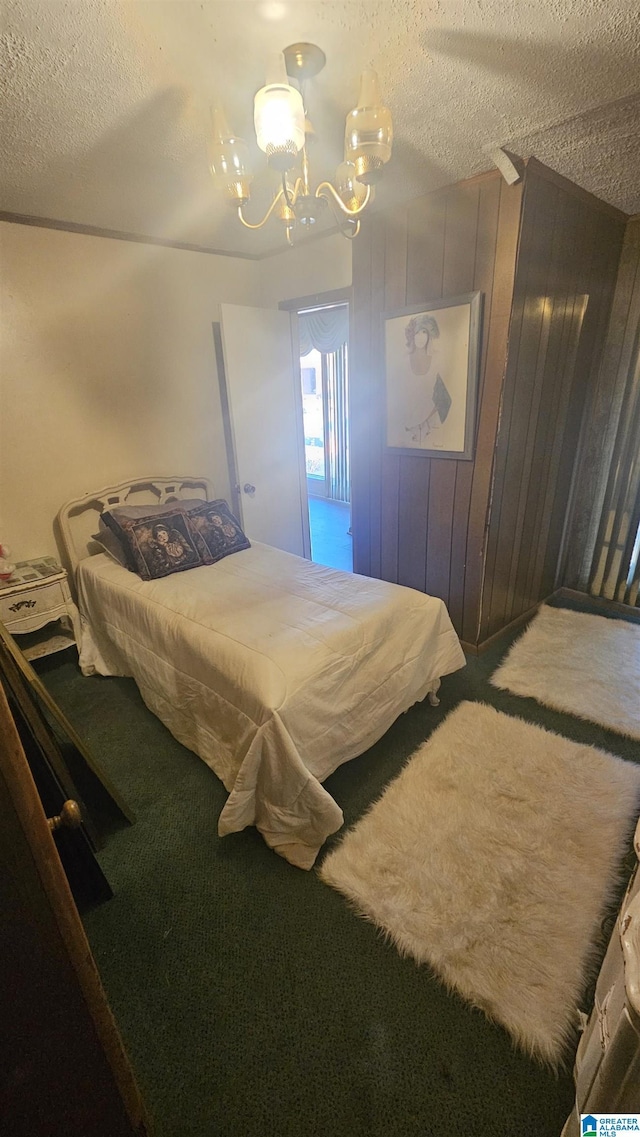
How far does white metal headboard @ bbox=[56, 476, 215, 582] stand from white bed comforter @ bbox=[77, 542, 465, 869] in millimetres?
455

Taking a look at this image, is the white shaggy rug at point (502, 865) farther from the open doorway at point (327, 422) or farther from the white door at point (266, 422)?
the open doorway at point (327, 422)

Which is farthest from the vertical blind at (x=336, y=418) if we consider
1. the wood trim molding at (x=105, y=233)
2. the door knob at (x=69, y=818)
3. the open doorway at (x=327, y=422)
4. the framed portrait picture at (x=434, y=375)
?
the door knob at (x=69, y=818)

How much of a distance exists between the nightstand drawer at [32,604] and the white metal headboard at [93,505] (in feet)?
1.03

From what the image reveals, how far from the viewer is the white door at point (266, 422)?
10.6 ft

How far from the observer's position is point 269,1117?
1072 millimetres

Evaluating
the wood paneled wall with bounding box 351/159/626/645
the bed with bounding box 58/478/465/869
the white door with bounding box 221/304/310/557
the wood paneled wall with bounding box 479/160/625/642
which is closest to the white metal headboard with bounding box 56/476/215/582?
the bed with bounding box 58/478/465/869

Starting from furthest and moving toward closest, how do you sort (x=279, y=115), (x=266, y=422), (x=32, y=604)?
1. (x=266, y=422)
2. (x=32, y=604)
3. (x=279, y=115)

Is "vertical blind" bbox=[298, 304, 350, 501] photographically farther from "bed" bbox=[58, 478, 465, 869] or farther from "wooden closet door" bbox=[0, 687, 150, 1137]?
"wooden closet door" bbox=[0, 687, 150, 1137]

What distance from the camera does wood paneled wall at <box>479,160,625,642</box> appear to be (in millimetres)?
2285

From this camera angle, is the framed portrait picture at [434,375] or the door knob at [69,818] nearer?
the door knob at [69,818]

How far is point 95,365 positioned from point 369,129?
2184 mm

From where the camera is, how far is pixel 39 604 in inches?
100

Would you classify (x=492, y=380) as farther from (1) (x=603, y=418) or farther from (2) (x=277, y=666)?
(2) (x=277, y=666)

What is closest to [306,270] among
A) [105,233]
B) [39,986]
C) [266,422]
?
[266,422]
